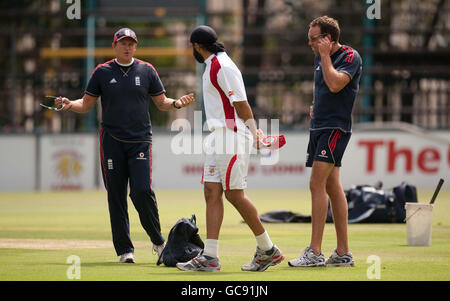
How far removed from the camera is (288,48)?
993 inches

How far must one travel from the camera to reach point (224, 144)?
856 centimetres

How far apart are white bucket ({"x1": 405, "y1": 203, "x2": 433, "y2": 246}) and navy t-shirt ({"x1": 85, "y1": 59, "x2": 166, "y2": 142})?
2.98 m

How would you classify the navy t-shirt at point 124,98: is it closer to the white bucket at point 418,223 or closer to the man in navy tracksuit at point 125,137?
the man in navy tracksuit at point 125,137

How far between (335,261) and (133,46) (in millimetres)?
2830

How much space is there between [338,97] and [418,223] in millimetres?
2493

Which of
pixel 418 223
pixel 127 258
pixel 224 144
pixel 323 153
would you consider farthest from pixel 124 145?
pixel 418 223

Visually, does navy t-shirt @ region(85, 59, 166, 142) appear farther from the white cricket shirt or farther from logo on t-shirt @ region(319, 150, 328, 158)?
logo on t-shirt @ region(319, 150, 328, 158)

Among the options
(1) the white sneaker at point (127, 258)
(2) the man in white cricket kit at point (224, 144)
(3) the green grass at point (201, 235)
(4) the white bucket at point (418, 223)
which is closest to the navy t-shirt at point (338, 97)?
(2) the man in white cricket kit at point (224, 144)

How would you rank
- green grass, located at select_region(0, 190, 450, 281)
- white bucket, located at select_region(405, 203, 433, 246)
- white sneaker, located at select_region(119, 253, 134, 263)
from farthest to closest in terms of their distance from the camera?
white bucket, located at select_region(405, 203, 433, 246) < white sneaker, located at select_region(119, 253, 134, 263) < green grass, located at select_region(0, 190, 450, 281)

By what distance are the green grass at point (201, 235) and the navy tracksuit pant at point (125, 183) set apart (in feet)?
0.92

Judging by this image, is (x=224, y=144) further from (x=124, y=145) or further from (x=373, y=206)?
(x=373, y=206)

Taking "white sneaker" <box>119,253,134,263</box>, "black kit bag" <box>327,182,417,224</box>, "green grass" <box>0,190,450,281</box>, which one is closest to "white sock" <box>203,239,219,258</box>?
"green grass" <box>0,190,450,281</box>

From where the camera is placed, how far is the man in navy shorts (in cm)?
899

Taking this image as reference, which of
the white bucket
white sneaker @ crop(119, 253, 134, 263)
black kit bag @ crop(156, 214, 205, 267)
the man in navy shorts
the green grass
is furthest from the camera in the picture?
the white bucket
